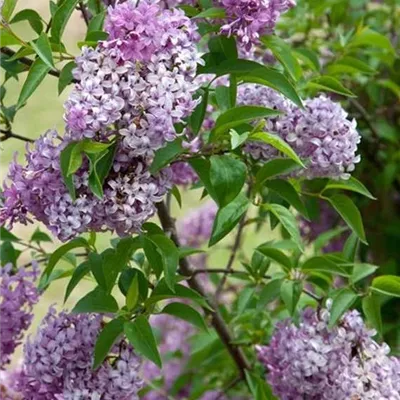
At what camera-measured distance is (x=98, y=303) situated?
43.9 inches

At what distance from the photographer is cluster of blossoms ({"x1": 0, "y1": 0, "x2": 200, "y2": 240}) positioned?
938 millimetres

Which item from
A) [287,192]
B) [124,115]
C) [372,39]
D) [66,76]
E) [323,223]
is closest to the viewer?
[124,115]

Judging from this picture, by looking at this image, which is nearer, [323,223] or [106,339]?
[106,339]

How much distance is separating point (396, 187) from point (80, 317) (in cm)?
110

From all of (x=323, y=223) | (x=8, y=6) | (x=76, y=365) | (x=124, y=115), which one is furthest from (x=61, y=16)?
(x=323, y=223)

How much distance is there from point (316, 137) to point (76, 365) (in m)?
0.37

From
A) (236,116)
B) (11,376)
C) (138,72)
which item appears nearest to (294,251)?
(236,116)

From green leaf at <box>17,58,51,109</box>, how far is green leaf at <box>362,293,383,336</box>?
1.58ft

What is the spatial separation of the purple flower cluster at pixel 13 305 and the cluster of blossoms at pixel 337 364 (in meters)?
0.33

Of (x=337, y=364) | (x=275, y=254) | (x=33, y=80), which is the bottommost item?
(x=337, y=364)

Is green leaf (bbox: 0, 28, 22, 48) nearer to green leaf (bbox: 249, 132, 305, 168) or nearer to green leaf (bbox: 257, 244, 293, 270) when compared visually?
green leaf (bbox: 249, 132, 305, 168)

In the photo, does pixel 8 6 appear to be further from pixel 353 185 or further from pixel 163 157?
pixel 353 185

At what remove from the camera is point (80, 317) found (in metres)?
1.15

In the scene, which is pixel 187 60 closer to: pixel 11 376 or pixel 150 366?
pixel 11 376
